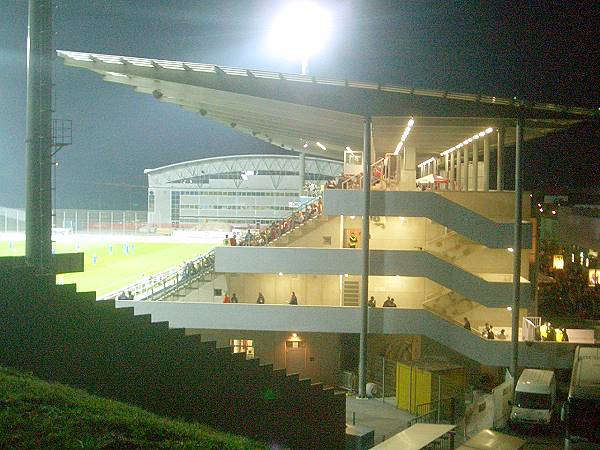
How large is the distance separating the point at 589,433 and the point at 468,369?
10667 millimetres

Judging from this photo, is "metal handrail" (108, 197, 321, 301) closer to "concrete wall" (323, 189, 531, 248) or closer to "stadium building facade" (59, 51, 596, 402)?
"stadium building facade" (59, 51, 596, 402)

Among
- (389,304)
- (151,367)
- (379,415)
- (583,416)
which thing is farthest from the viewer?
(389,304)

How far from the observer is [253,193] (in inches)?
1698

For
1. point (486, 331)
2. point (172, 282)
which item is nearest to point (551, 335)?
point (486, 331)

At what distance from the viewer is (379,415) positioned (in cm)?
2184

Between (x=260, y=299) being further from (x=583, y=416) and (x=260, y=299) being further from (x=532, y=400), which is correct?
(x=583, y=416)

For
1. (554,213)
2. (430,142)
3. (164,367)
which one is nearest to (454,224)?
(430,142)

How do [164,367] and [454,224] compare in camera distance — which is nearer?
[164,367]

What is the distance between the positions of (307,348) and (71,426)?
19.0 m

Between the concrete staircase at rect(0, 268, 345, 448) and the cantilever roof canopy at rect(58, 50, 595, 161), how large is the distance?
9754 mm

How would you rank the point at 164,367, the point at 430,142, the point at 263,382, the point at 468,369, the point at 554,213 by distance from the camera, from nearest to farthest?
the point at 164,367 → the point at 263,382 → the point at 468,369 → the point at 430,142 → the point at 554,213

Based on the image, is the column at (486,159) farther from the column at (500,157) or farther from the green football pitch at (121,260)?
the green football pitch at (121,260)

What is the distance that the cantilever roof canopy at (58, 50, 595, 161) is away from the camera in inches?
867

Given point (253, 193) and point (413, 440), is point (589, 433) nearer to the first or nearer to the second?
point (413, 440)
